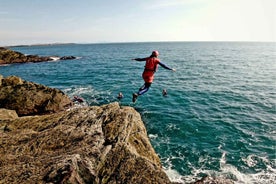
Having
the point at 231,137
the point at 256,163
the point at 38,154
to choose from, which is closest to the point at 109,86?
the point at 231,137

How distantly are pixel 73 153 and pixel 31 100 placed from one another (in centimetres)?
1779

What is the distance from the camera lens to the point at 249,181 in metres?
15.0

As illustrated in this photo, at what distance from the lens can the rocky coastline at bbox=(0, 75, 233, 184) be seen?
8.05 meters

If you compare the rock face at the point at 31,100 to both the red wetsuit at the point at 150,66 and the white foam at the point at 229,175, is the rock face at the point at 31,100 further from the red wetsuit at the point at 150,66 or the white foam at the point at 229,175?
the red wetsuit at the point at 150,66

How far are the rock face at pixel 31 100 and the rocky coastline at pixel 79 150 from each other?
11435 mm

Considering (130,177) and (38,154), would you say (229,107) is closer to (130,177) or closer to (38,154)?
(130,177)

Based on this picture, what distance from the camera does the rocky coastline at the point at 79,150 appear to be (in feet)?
26.4

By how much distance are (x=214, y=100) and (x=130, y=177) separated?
2410 centimetres

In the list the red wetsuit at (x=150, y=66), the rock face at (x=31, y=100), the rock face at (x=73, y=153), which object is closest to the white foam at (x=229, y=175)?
the rock face at (x=73, y=153)

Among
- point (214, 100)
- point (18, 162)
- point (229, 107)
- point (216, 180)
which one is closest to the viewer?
point (18, 162)

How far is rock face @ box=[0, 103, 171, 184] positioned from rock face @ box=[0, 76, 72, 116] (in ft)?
37.6

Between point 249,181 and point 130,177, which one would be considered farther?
point 249,181

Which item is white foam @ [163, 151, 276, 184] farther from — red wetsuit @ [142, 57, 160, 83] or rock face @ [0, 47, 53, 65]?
rock face @ [0, 47, 53, 65]

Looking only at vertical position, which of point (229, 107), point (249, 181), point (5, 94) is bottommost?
point (249, 181)
